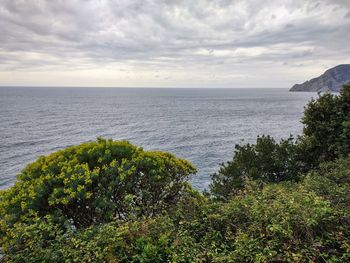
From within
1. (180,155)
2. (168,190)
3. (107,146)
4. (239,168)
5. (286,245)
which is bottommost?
(180,155)

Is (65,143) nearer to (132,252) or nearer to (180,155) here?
(180,155)

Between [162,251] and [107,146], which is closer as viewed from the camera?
[162,251]

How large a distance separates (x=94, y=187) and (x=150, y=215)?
1885 millimetres

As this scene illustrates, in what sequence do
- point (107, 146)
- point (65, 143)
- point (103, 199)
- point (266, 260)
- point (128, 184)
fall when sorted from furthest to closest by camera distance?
point (65, 143)
point (107, 146)
point (128, 184)
point (103, 199)
point (266, 260)

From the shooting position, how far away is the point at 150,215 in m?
8.39

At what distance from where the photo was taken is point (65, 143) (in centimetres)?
4656

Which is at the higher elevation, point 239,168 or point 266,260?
point 266,260

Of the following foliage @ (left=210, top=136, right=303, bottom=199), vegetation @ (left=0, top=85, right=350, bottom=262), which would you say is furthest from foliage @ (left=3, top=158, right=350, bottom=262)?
foliage @ (left=210, top=136, right=303, bottom=199)

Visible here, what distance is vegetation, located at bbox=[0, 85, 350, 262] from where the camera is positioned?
500cm

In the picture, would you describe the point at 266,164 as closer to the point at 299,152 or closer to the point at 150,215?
the point at 299,152

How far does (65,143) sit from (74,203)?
136 feet

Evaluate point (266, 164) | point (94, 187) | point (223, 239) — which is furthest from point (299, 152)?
point (94, 187)

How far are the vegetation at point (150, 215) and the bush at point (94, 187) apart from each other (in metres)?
0.03

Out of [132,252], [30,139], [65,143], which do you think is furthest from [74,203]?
[30,139]
